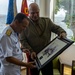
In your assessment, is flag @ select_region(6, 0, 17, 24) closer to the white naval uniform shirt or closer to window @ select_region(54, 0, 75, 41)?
window @ select_region(54, 0, 75, 41)

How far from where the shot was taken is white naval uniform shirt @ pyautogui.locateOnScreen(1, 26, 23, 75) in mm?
1611

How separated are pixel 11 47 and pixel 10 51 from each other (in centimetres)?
5

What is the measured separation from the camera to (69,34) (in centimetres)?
390

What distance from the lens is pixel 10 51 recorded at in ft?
5.28

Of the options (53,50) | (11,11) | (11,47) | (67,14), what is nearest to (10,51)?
(11,47)

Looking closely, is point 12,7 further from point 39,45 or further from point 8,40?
point 8,40

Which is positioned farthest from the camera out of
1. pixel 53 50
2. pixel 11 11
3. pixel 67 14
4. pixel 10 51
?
pixel 67 14

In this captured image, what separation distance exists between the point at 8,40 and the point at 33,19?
90cm

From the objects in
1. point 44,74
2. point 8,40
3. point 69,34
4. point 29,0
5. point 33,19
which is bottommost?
point 44,74

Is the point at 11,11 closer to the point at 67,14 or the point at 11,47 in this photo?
the point at 67,14

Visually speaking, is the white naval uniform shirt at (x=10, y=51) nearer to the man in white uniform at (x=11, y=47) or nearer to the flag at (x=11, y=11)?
the man in white uniform at (x=11, y=47)

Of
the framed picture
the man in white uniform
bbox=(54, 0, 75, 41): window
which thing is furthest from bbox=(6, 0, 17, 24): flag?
the man in white uniform

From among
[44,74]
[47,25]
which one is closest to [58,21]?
[47,25]

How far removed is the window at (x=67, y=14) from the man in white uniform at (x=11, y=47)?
2.32 m
